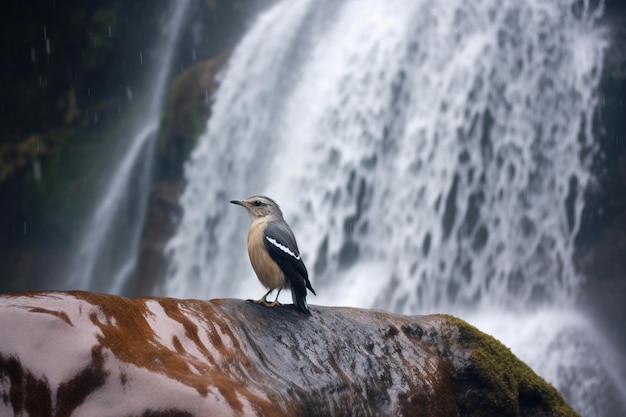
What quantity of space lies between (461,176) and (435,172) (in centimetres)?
45

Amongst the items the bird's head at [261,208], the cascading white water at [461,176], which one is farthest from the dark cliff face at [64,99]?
the bird's head at [261,208]

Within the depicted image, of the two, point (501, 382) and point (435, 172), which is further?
point (435, 172)

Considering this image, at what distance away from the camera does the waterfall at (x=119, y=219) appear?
1727cm

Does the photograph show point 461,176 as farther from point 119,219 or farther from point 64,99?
point 64,99

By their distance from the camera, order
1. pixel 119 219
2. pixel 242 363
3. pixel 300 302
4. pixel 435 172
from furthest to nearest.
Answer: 1. pixel 119 219
2. pixel 435 172
3. pixel 300 302
4. pixel 242 363

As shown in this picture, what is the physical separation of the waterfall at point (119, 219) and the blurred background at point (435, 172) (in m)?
0.66

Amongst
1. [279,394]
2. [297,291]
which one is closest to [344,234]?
[297,291]

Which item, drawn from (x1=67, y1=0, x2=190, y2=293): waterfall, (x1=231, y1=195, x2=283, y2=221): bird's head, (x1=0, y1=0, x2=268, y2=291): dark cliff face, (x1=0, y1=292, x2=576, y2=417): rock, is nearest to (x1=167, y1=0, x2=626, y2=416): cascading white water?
(x1=67, y1=0, x2=190, y2=293): waterfall

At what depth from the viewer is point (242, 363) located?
13.6 feet

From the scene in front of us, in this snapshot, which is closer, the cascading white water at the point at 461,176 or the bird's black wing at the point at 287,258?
the bird's black wing at the point at 287,258

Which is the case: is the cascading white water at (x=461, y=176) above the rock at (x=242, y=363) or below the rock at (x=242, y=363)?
above

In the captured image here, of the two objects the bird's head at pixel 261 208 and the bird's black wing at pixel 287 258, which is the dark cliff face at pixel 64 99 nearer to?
the bird's head at pixel 261 208

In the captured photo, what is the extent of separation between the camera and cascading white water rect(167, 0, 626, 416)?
40.0 ft

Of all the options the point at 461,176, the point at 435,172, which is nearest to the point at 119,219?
the point at 435,172
